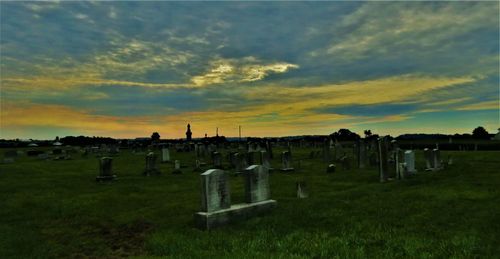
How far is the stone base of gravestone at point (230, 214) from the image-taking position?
10.1m

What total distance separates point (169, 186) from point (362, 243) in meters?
13.0

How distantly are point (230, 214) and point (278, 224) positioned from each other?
1468mm

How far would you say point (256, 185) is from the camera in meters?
12.0

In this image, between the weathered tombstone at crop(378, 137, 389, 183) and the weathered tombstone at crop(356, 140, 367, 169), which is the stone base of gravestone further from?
the weathered tombstone at crop(356, 140, 367, 169)

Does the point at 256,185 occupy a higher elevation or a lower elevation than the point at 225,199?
higher

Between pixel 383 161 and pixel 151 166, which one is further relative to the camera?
pixel 151 166

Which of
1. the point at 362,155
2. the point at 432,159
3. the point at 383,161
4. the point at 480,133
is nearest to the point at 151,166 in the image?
the point at 362,155

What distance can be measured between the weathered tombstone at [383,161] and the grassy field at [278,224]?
1.19 m

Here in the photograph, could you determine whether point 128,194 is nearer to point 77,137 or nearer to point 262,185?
point 262,185

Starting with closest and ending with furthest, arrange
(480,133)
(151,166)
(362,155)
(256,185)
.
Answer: (256,185) < (151,166) < (362,155) < (480,133)

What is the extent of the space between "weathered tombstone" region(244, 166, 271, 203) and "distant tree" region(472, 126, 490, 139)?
70906 mm

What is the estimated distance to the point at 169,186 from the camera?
19.4m

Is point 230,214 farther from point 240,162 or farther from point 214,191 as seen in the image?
point 240,162

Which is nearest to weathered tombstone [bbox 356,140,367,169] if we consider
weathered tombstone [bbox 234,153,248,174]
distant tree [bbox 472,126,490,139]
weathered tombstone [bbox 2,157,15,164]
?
weathered tombstone [bbox 234,153,248,174]
